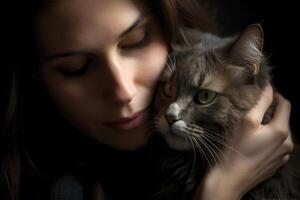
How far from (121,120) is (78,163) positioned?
0.27 metres

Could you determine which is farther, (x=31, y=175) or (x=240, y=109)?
(x=31, y=175)

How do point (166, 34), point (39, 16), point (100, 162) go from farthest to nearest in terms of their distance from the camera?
point (100, 162), point (166, 34), point (39, 16)

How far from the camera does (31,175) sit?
4.56 ft

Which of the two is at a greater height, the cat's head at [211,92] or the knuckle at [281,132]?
the cat's head at [211,92]

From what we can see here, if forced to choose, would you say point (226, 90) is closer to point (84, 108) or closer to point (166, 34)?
point (166, 34)

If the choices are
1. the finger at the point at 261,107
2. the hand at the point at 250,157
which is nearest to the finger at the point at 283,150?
the hand at the point at 250,157

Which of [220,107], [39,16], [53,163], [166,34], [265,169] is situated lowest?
[265,169]

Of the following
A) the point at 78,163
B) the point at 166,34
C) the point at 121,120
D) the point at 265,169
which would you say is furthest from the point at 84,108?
the point at 265,169

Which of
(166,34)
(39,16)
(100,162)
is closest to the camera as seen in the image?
(39,16)

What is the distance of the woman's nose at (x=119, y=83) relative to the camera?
120cm

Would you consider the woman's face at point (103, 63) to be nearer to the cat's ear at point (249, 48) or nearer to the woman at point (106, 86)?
the woman at point (106, 86)

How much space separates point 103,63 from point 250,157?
0.56 metres

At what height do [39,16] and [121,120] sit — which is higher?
[39,16]

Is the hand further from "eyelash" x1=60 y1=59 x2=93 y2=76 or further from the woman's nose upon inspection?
"eyelash" x1=60 y1=59 x2=93 y2=76
